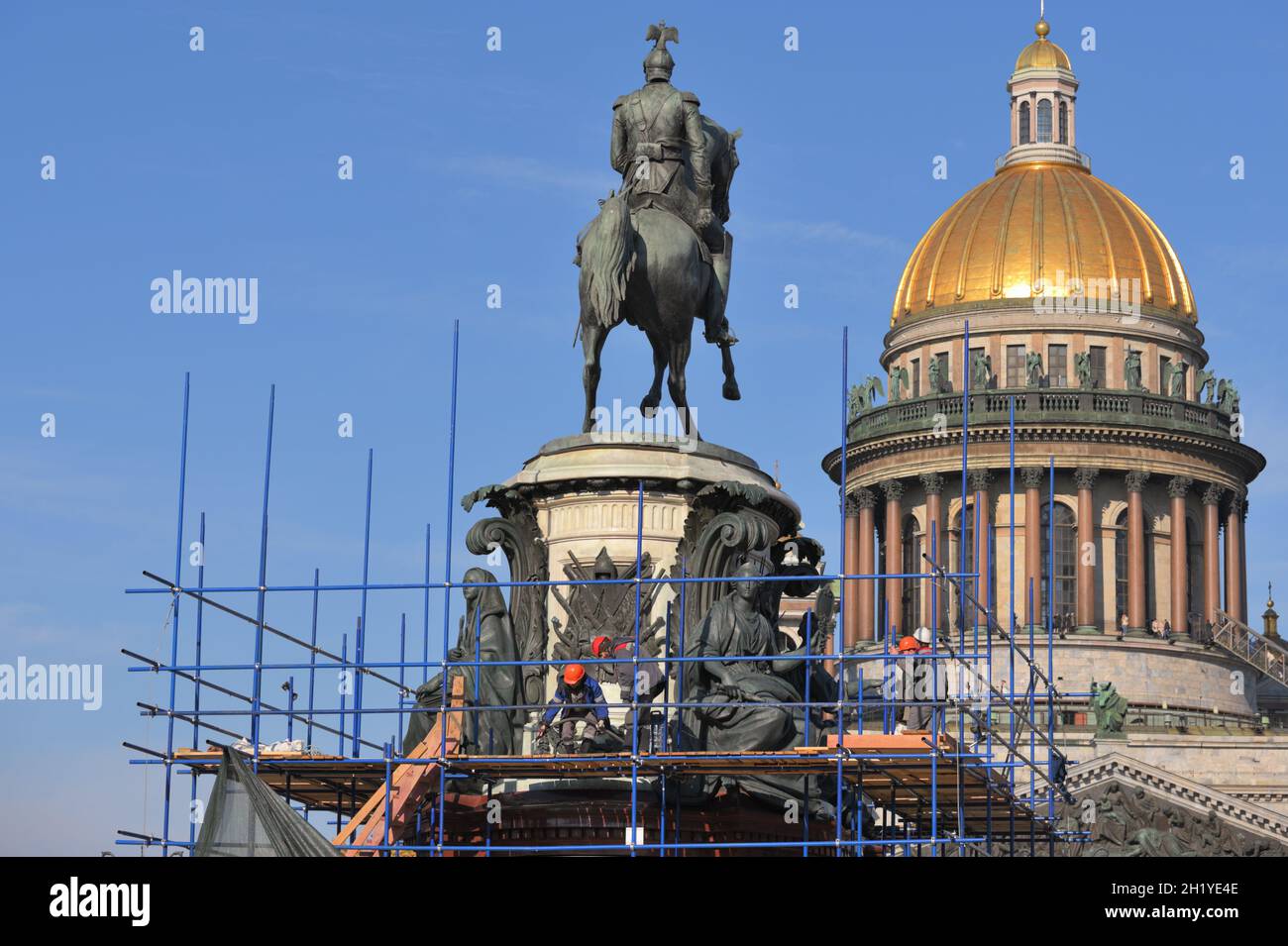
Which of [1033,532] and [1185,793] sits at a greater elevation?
[1033,532]

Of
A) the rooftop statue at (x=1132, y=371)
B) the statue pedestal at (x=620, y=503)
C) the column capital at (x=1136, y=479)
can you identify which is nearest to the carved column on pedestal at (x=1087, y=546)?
the column capital at (x=1136, y=479)

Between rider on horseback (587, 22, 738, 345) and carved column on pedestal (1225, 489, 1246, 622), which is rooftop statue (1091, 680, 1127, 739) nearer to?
carved column on pedestal (1225, 489, 1246, 622)

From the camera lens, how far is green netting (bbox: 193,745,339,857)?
85.4 feet

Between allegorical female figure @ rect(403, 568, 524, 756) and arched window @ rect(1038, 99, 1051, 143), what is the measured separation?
93.4m

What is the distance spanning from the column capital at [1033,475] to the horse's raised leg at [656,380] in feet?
256

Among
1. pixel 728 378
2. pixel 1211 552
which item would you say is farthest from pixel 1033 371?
pixel 728 378

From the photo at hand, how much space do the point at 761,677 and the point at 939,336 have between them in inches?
3360

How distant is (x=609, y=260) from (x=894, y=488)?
267 feet

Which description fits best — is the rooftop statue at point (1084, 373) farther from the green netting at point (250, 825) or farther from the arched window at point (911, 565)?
the green netting at point (250, 825)

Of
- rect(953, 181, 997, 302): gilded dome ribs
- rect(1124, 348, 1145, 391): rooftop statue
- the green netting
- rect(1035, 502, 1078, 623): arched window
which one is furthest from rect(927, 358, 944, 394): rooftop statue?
the green netting

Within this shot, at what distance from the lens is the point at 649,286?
31.9m

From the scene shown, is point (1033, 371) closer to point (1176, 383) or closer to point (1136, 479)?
point (1136, 479)

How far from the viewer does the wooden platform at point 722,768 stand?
27891mm
